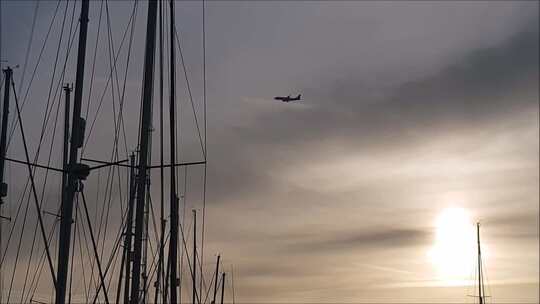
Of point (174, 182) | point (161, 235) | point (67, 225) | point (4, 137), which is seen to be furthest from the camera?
point (161, 235)

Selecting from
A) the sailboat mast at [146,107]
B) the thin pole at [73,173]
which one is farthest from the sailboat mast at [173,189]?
the thin pole at [73,173]

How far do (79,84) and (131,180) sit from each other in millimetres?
15344

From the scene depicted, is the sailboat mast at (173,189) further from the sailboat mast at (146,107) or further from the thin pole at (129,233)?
the thin pole at (129,233)

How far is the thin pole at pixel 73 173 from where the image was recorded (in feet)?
72.9

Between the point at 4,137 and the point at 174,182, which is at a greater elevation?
the point at 4,137

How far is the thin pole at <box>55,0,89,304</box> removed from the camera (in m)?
22.2

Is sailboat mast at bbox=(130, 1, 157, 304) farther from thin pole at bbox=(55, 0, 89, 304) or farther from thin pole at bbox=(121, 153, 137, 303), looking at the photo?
thin pole at bbox=(121, 153, 137, 303)

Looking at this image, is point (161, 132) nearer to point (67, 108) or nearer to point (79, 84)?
point (79, 84)

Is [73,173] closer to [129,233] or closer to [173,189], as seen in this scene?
[173,189]

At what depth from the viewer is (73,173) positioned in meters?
23.4

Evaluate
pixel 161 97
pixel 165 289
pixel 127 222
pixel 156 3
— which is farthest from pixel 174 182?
pixel 127 222

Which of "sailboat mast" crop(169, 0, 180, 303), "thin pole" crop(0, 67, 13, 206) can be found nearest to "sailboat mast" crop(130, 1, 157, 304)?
"sailboat mast" crop(169, 0, 180, 303)

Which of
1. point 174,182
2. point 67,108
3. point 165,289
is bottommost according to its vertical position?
point 165,289

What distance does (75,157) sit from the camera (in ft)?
78.3
